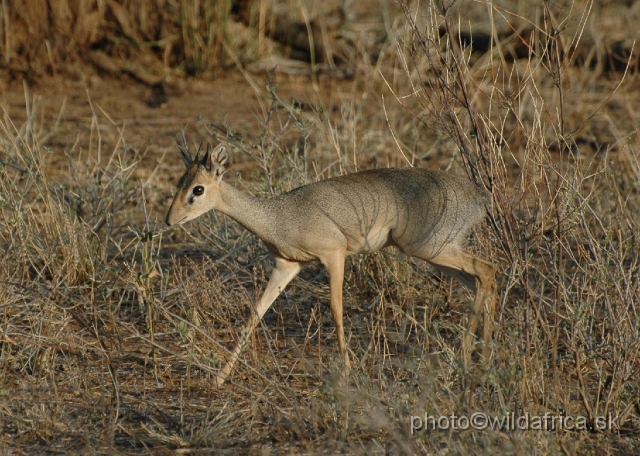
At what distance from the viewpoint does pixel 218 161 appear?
534 cm

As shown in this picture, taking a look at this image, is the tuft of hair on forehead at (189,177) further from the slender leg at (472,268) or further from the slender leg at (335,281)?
the slender leg at (472,268)

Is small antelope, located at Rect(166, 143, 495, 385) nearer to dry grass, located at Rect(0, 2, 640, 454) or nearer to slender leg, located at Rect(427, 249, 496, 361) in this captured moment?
slender leg, located at Rect(427, 249, 496, 361)

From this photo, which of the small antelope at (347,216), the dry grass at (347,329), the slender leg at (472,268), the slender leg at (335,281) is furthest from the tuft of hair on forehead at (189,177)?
→ the slender leg at (472,268)

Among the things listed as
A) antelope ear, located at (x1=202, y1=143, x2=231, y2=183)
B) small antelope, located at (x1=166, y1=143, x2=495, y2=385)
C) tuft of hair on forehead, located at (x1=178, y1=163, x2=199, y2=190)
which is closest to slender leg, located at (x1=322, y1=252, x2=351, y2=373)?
small antelope, located at (x1=166, y1=143, x2=495, y2=385)

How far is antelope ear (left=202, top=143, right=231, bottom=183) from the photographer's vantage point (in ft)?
17.3

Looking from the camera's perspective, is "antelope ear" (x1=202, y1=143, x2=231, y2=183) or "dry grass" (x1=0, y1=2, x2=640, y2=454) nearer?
"dry grass" (x1=0, y1=2, x2=640, y2=454)

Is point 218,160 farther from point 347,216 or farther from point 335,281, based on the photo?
point 335,281

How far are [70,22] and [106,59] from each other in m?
0.55

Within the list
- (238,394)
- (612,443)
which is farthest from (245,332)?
(612,443)

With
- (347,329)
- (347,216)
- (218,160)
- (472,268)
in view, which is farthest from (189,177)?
(472,268)

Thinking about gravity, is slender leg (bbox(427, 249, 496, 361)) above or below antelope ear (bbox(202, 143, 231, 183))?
below

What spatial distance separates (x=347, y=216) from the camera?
17.8 feet

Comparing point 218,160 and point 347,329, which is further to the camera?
point 347,329

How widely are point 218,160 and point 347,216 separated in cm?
82
